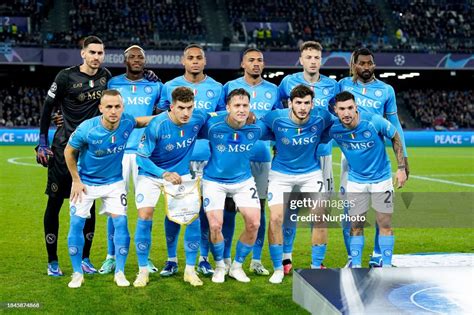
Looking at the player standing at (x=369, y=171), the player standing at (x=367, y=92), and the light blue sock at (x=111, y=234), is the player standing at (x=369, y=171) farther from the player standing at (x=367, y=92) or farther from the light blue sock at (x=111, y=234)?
the light blue sock at (x=111, y=234)

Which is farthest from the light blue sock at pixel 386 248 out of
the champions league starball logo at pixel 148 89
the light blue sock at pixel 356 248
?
the champions league starball logo at pixel 148 89

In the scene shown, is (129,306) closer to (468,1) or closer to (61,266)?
(61,266)

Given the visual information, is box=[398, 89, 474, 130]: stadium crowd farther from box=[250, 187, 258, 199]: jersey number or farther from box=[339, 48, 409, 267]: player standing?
box=[250, 187, 258, 199]: jersey number

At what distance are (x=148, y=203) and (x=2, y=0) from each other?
30.0 meters

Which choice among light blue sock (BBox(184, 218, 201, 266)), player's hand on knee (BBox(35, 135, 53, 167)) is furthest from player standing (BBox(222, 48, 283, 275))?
player's hand on knee (BBox(35, 135, 53, 167))

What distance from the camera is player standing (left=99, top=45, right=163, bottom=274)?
648cm

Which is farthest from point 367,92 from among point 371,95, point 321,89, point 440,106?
point 440,106

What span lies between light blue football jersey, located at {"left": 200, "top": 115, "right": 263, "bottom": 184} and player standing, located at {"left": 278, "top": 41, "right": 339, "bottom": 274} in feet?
2.35

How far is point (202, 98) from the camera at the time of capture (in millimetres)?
6562

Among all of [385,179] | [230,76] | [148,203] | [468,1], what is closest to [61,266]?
[148,203]

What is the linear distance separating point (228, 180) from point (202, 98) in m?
0.95

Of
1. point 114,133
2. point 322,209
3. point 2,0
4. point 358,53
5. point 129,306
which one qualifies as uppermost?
point 2,0

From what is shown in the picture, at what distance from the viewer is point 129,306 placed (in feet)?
17.2

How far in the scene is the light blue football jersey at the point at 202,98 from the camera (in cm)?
654
